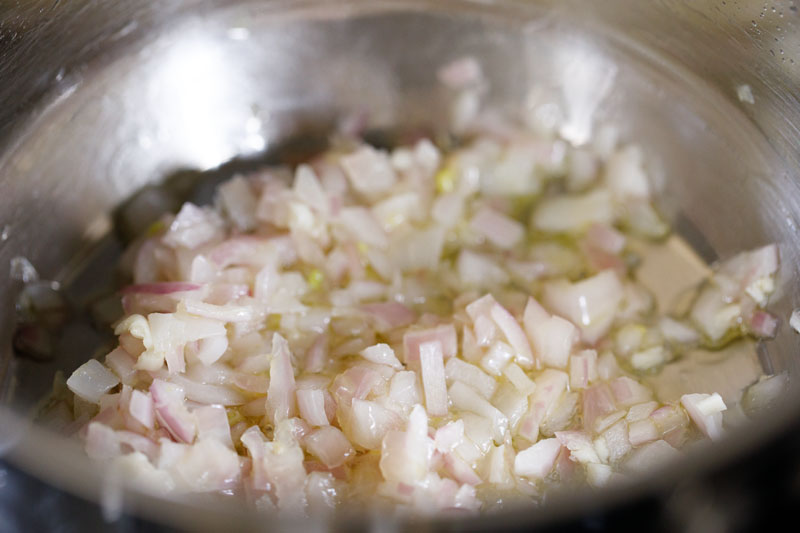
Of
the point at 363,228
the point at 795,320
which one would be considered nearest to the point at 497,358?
the point at 363,228

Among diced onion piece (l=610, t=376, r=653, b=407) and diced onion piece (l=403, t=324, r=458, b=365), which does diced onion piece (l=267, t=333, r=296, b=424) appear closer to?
diced onion piece (l=403, t=324, r=458, b=365)

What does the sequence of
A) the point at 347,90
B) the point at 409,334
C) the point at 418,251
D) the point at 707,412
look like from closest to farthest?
the point at 707,412 < the point at 409,334 < the point at 418,251 < the point at 347,90

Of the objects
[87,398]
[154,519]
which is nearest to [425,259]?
[87,398]

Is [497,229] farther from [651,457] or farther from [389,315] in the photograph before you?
[651,457]

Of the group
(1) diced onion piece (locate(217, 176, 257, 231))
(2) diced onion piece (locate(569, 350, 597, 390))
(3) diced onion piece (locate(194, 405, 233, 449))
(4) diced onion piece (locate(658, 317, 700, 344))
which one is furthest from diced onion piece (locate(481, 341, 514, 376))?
(1) diced onion piece (locate(217, 176, 257, 231))

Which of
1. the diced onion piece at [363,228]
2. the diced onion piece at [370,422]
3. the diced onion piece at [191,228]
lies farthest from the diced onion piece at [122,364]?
the diced onion piece at [363,228]

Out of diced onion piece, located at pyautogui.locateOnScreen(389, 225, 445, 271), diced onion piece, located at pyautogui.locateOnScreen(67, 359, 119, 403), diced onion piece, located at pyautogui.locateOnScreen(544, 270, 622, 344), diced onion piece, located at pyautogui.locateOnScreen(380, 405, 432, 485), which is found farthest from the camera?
diced onion piece, located at pyautogui.locateOnScreen(389, 225, 445, 271)
